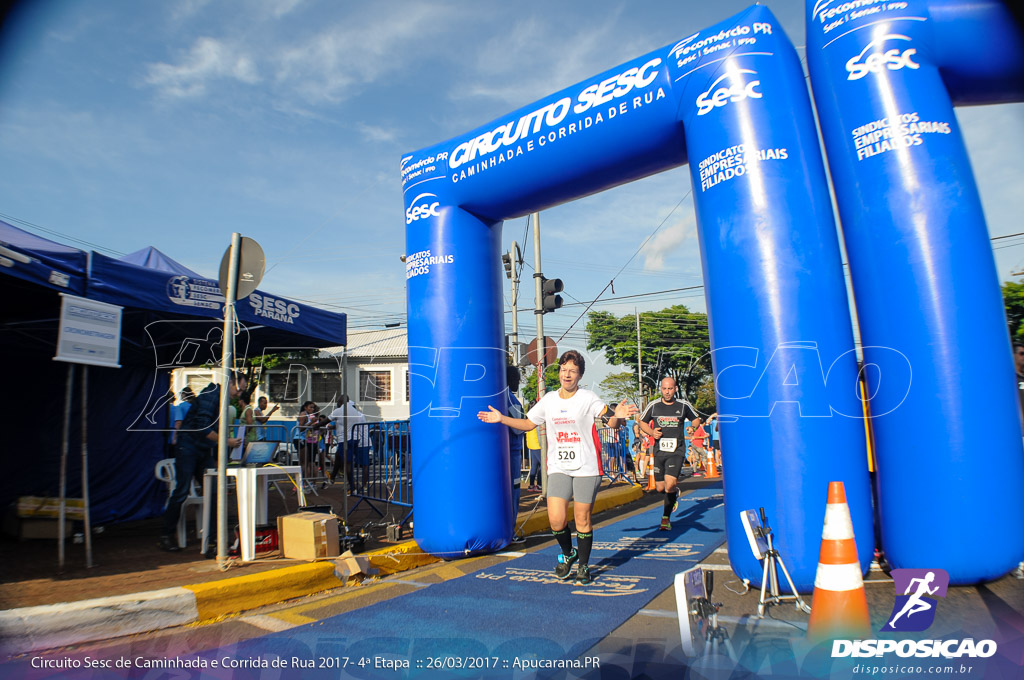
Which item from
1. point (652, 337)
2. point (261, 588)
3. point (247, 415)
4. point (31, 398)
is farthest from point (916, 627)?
point (652, 337)

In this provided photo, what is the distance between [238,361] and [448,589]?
22.2 feet

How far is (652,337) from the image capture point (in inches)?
1171

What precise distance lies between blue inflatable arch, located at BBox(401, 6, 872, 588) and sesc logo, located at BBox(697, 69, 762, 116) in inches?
0.4

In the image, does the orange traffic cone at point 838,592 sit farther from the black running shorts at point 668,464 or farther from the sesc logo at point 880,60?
the black running shorts at point 668,464

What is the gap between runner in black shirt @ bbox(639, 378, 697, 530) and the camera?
739cm

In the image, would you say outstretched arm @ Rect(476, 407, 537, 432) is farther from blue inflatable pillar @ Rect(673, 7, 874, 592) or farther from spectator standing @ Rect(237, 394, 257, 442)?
spectator standing @ Rect(237, 394, 257, 442)

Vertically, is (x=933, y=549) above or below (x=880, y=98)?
below

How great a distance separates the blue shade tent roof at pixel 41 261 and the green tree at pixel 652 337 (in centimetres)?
1600

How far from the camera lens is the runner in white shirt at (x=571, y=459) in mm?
5059

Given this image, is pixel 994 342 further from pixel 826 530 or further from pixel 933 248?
pixel 826 530

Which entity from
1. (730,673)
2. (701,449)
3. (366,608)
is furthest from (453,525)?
(701,449)

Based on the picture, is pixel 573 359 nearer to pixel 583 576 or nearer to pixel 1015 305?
pixel 583 576

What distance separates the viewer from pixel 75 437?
808cm

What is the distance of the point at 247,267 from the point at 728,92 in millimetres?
4308
